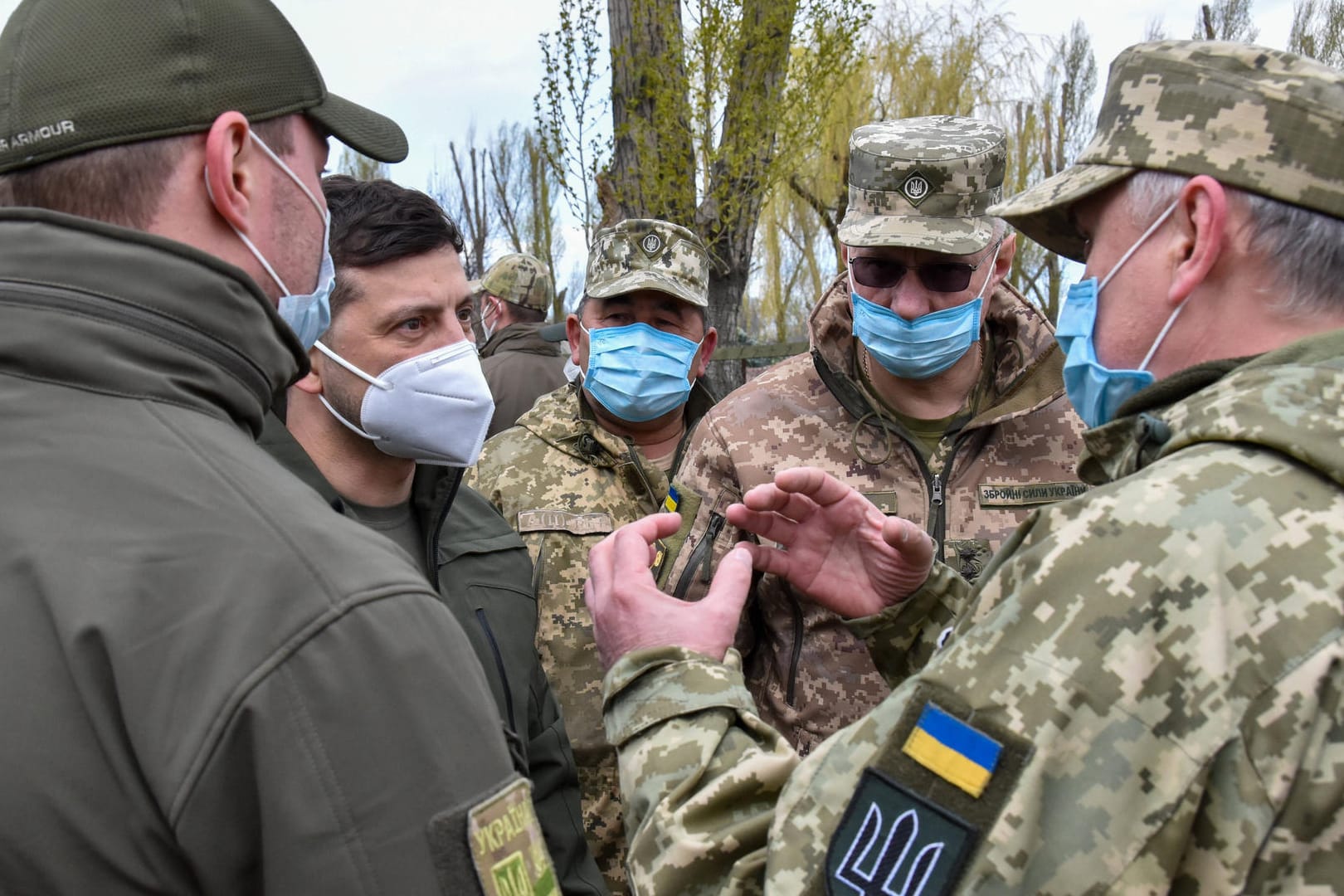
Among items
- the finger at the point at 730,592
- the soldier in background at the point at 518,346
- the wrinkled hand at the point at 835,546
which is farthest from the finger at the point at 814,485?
the soldier in background at the point at 518,346

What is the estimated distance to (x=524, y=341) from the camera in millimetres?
5992

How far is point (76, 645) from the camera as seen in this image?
1.06m

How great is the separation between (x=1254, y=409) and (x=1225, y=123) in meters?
0.48

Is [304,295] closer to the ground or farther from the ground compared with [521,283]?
farther from the ground

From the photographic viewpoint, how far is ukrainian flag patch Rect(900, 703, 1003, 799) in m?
1.30

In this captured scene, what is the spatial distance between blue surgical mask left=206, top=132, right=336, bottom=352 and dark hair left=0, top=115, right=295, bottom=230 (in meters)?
0.07

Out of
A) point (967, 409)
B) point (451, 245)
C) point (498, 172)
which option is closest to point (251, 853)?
point (451, 245)

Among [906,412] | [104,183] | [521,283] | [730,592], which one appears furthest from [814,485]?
[521,283]

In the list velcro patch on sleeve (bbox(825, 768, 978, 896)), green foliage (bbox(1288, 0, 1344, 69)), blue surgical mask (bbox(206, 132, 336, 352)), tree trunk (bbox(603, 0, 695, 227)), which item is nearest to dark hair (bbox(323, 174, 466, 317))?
blue surgical mask (bbox(206, 132, 336, 352))

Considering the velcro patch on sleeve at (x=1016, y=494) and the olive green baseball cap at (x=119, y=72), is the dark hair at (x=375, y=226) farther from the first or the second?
the velcro patch on sleeve at (x=1016, y=494)

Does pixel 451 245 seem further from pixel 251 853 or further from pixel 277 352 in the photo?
pixel 251 853

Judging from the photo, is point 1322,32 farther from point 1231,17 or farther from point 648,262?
point 648,262

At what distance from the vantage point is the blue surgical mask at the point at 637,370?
3.79 metres

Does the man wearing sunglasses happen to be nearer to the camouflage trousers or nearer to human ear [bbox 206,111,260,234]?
the camouflage trousers
